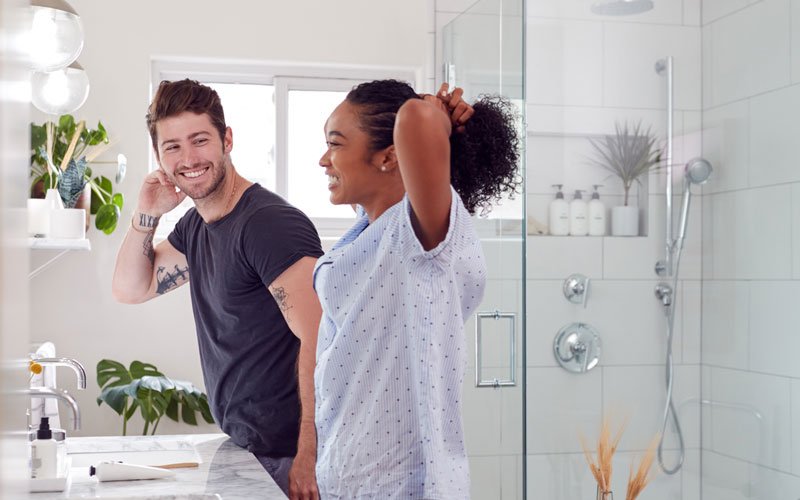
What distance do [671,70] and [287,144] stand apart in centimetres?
135

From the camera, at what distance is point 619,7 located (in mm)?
2131

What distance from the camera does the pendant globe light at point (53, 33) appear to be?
1442 millimetres

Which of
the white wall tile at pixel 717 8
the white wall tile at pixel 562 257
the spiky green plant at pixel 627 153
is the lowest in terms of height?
the white wall tile at pixel 562 257

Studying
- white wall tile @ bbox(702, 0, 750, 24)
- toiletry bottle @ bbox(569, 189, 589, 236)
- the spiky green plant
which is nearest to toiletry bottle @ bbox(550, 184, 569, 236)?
toiletry bottle @ bbox(569, 189, 589, 236)

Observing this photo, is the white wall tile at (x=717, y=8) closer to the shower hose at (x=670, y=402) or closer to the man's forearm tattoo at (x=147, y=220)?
the shower hose at (x=670, y=402)

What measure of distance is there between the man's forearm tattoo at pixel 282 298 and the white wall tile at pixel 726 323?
3.88 feet

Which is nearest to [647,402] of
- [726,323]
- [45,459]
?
[726,323]

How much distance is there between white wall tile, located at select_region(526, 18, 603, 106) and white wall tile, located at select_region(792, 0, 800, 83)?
435mm

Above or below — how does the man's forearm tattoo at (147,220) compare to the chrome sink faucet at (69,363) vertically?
above

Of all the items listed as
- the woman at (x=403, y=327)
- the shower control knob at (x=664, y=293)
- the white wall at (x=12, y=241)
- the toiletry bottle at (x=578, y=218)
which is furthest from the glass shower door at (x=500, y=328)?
the white wall at (x=12, y=241)

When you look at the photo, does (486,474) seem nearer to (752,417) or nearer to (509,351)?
(509,351)

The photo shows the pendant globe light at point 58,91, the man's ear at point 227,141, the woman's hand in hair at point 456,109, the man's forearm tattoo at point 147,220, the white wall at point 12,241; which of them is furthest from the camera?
the pendant globe light at point 58,91

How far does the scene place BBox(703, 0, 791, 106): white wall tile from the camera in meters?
2.01

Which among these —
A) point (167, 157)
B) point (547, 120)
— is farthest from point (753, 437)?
point (167, 157)
